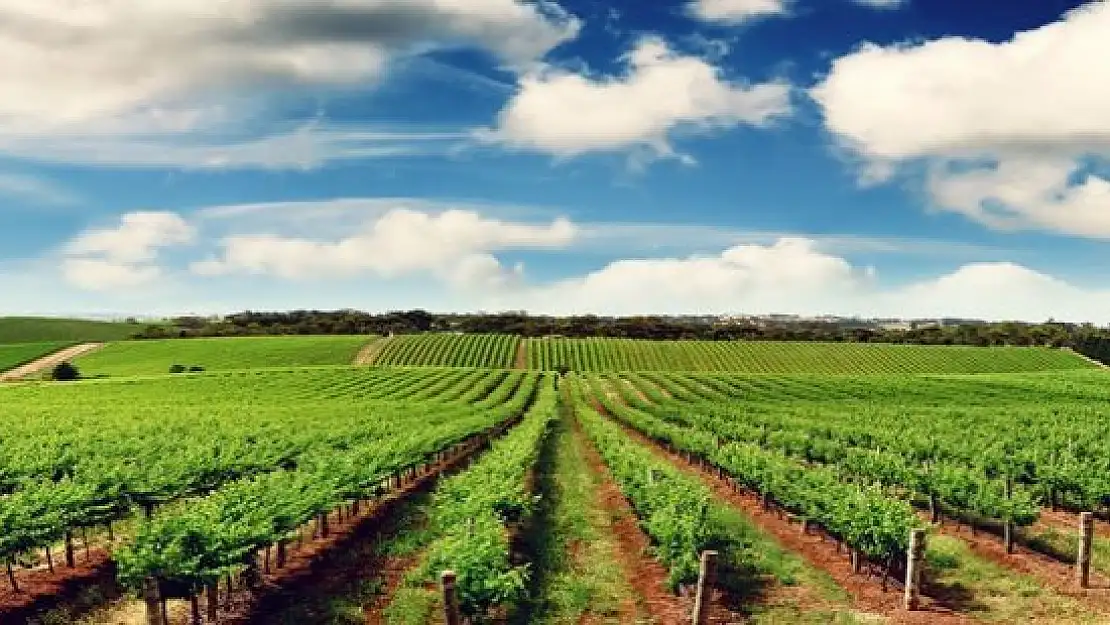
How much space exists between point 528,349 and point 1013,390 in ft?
271

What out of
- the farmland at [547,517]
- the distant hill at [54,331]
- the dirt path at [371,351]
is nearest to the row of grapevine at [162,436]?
the farmland at [547,517]

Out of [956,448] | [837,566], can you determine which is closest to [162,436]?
[837,566]

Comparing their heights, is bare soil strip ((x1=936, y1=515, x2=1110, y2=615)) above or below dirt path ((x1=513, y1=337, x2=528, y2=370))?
below

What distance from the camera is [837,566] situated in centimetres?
2233

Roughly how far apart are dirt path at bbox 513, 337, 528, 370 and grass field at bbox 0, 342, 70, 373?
80.4 meters

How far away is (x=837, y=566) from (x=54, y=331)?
195236mm

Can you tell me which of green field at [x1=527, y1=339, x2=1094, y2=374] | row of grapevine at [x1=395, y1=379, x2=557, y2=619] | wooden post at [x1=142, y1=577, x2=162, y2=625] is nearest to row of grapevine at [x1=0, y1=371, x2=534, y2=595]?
wooden post at [x1=142, y1=577, x2=162, y2=625]

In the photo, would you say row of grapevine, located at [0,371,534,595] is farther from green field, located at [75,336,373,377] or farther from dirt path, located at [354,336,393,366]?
dirt path, located at [354,336,393,366]

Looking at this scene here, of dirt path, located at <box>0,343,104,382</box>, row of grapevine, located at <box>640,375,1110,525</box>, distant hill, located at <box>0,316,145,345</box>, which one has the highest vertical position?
distant hill, located at <box>0,316,145,345</box>

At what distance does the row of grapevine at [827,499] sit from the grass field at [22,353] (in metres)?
129

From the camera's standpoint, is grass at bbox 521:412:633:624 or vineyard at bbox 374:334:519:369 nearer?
grass at bbox 521:412:633:624

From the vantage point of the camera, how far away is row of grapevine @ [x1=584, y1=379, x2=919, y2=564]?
2006 cm

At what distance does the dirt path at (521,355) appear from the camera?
134225mm

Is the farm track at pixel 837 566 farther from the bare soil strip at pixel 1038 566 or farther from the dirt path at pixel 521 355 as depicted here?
the dirt path at pixel 521 355
